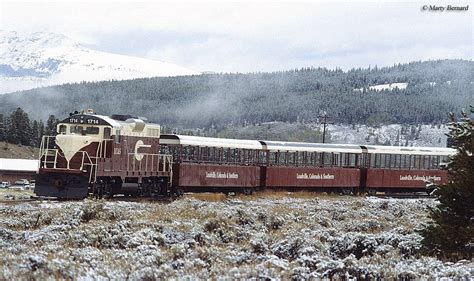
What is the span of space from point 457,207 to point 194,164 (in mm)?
26782

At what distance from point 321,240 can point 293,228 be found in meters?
3.38

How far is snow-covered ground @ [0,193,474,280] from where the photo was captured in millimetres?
12805

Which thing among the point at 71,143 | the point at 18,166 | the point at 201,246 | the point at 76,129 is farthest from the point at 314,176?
the point at 18,166

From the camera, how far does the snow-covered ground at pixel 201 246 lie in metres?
12.8

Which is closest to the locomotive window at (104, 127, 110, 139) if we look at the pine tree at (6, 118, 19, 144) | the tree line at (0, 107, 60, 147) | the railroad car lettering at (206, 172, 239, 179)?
the railroad car lettering at (206, 172, 239, 179)

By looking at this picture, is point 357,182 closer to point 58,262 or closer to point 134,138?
point 134,138

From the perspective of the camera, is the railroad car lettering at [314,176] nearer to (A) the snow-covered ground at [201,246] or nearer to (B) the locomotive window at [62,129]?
(B) the locomotive window at [62,129]

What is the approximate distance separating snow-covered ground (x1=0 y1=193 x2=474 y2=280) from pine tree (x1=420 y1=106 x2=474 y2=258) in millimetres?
674

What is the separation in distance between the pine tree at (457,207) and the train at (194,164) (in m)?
3.73

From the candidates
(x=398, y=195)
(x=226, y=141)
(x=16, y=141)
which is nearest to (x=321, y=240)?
(x=226, y=141)

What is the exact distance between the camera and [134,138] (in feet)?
124

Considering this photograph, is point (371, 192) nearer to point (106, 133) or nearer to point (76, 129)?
point (106, 133)

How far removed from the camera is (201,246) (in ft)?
60.1

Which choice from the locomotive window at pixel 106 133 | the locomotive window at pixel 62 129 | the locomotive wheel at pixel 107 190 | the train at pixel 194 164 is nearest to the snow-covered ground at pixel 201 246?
the train at pixel 194 164
